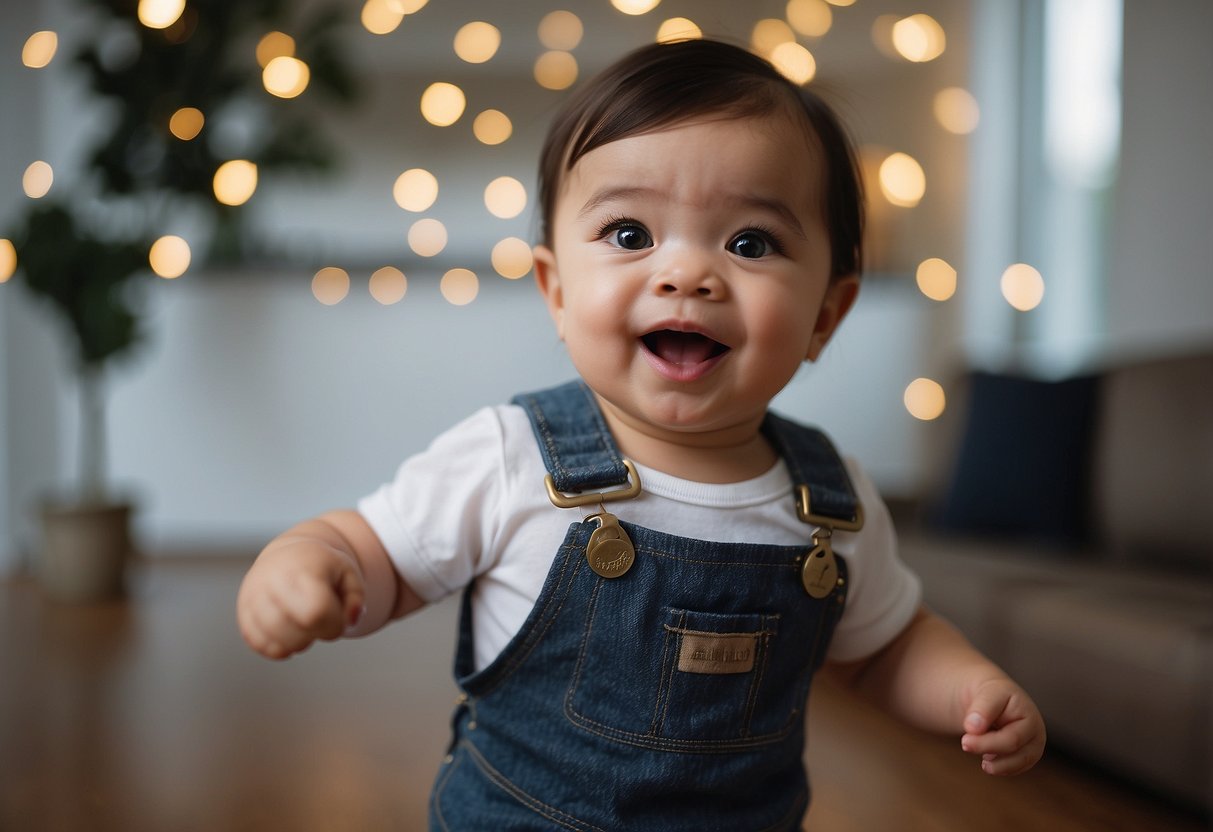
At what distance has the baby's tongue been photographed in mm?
680

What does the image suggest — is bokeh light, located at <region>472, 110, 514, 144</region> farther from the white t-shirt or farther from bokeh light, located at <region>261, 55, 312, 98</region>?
the white t-shirt

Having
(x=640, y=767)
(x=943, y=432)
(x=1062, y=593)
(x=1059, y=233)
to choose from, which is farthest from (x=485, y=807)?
(x=1059, y=233)

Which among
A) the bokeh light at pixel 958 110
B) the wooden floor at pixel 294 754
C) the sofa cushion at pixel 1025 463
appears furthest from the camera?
the bokeh light at pixel 958 110

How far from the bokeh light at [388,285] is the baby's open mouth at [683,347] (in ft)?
9.52

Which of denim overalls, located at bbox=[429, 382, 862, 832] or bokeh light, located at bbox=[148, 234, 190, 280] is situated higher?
bokeh light, located at bbox=[148, 234, 190, 280]

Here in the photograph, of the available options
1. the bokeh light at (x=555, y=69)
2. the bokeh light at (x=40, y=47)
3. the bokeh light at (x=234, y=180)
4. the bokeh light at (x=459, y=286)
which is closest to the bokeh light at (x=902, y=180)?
the bokeh light at (x=555, y=69)

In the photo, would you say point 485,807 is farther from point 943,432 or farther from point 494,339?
point 494,339

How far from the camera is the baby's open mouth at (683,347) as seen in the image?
679 millimetres

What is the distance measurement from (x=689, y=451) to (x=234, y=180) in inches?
93.9

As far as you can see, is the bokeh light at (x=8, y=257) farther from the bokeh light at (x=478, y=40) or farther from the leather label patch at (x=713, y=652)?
the leather label patch at (x=713, y=652)

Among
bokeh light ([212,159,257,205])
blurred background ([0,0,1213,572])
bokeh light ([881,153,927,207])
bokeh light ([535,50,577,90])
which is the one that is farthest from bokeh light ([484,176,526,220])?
bokeh light ([881,153,927,207])

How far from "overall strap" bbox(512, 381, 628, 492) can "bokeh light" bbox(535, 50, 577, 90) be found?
122 inches

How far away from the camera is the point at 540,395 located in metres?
0.75

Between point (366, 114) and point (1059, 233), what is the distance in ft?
7.75
